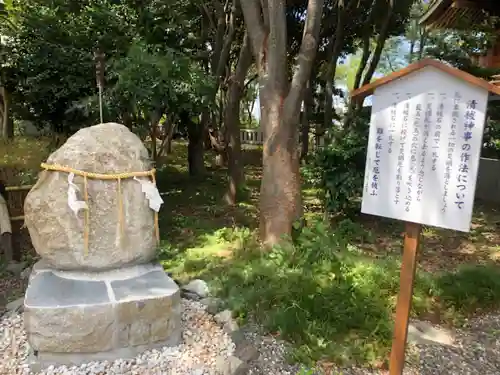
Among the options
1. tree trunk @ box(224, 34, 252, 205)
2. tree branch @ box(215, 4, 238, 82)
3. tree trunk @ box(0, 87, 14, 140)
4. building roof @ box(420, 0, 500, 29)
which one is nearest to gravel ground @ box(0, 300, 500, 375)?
tree trunk @ box(224, 34, 252, 205)

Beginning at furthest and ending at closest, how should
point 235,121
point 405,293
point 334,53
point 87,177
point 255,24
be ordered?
1. point 334,53
2. point 235,121
3. point 255,24
4. point 87,177
5. point 405,293

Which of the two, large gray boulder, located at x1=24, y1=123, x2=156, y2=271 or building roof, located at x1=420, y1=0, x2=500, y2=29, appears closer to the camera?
large gray boulder, located at x1=24, y1=123, x2=156, y2=271

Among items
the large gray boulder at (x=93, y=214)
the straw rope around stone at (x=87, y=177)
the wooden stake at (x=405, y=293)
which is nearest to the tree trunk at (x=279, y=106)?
the large gray boulder at (x=93, y=214)

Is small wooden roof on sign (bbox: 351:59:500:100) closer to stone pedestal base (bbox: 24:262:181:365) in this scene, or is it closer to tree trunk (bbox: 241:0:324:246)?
stone pedestal base (bbox: 24:262:181:365)

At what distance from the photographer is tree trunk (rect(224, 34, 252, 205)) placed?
7.45 meters

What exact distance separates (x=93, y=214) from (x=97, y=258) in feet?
1.16

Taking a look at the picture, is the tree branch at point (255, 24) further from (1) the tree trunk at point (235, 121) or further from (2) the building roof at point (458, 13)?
(2) the building roof at point (458, 13)

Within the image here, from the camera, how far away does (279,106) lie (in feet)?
16.5

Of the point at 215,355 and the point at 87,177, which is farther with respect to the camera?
the point at 87,177

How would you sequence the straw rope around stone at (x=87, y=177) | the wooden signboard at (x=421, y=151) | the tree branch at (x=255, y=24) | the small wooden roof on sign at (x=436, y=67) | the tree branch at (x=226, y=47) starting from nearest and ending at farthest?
1. the small wooden roof on sign at (x=436, y=67)
2. the wooden signboard at (x=421, y=151)
3. the straw rope around stone at (x=87, y=177)
4. the tree branch at (x=255, y=24)
5. the tree branch at (x=226, y=47)

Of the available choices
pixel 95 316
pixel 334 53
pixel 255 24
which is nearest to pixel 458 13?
pixel 334 53

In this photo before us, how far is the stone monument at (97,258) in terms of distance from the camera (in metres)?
3.04

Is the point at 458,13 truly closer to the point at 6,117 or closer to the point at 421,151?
the point at 421,151

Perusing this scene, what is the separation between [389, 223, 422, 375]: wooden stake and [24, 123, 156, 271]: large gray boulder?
6.67ft
